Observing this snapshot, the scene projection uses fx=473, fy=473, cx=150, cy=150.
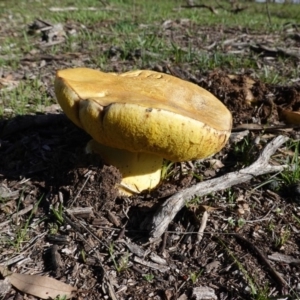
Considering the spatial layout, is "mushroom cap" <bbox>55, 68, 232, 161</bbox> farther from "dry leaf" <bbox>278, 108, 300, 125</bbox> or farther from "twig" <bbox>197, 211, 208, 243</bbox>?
"dry leaf" <bbox>278, 108, 300, 125</bbox>

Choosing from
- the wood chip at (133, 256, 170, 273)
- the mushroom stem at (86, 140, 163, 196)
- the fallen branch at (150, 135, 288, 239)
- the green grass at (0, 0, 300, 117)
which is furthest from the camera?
the green grass at (0, 0, 300, 117)

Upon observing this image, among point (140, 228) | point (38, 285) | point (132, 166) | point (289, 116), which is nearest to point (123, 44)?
point (289, 116)

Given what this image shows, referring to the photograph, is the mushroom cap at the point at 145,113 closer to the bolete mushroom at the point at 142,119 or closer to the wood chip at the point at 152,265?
the bolete mushroom at the point at 142,119

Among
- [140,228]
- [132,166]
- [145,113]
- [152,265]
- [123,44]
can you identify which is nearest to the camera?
[145,113]

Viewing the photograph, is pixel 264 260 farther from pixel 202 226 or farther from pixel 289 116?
pixel 289 116

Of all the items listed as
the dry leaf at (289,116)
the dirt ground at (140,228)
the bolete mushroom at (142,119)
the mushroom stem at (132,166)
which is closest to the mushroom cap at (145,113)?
the bolete mushroom at (142,119)

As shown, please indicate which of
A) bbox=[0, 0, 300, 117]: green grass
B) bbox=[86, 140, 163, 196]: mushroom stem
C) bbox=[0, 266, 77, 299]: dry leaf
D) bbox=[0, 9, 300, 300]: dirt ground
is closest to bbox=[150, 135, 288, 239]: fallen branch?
bbox=[0, 9, 300, 300]: dirt ground

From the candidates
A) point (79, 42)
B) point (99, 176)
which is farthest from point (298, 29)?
point (99, 176)
